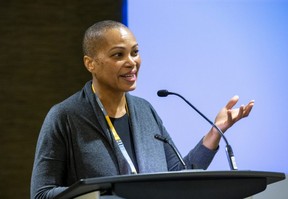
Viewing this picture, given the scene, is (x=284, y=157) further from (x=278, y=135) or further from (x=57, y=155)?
(x=57, y=155)

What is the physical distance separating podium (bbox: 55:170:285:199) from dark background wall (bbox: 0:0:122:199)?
1.67 meters

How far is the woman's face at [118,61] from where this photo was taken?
224 centimetres

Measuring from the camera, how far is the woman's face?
2.24 metres

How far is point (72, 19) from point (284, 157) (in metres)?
1.44

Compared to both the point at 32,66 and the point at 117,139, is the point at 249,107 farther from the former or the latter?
the point at 32,66

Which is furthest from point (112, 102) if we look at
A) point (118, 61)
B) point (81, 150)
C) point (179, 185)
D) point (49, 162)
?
point (179, 185)

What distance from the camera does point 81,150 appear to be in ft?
6.88

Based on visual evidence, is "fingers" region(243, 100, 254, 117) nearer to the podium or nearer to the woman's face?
the woman's face

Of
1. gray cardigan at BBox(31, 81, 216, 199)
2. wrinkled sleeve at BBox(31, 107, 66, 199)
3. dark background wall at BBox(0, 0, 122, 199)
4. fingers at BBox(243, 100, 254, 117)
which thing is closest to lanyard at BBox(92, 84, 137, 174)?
gray cardigan at BBox(31, 81, 216, 199)

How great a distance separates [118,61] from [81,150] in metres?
0.41

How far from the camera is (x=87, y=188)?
4.59 ft

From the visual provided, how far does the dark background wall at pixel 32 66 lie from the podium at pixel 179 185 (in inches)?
65.7

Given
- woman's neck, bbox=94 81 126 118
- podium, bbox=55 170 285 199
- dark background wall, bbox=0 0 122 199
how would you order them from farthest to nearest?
dark background wall, bbox=0 0 122 199 < woman's neck, bbox=94 81 126 118 < podium, bbox=55 170 285 199

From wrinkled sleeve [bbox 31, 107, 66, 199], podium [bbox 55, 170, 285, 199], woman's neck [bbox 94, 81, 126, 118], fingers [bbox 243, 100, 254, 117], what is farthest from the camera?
woman's neck [bbox 94, 81, 126, 118]
